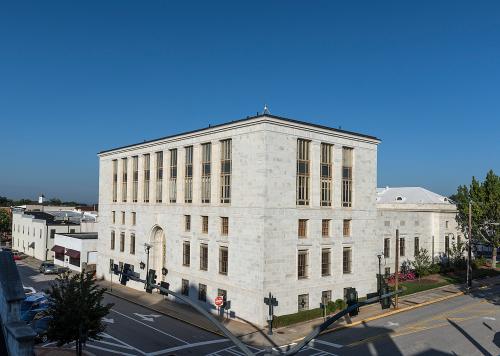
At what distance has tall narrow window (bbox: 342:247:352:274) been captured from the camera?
39.9 meters

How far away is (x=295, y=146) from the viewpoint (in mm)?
36062

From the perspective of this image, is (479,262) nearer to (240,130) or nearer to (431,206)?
(431,206)

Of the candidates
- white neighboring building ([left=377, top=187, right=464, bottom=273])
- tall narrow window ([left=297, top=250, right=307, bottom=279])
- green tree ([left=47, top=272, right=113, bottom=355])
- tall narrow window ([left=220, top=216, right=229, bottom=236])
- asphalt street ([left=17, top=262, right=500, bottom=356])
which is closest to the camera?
green tree ([left=47, top=272, right=113, bottom=355])

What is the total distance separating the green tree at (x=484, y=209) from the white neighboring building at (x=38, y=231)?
61.2 m

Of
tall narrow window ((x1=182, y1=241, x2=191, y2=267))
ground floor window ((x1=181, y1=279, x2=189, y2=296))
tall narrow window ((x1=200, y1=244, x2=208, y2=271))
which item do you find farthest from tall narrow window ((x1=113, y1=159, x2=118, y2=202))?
tall narrow window ((x1=200, y1=244, x2=208, y2=271))

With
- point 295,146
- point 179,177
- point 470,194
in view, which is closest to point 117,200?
point 179,177

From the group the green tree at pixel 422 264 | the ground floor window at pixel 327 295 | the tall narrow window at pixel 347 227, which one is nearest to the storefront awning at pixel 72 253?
the ground floor window at pixel 327 295

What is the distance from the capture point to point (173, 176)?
44219 mm

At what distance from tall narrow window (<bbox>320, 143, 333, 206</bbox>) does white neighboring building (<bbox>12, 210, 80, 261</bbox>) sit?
165 feet

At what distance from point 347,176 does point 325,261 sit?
8363 mm

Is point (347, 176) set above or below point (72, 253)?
above

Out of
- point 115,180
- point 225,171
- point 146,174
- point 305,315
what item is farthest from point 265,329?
point 115,180

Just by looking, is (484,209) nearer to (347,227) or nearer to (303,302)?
(347,227)

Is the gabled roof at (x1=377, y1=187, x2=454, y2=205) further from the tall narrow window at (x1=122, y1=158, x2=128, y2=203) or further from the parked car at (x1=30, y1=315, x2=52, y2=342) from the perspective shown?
the parked car at (x1=30, y1=315, x2=52, y2=342)
